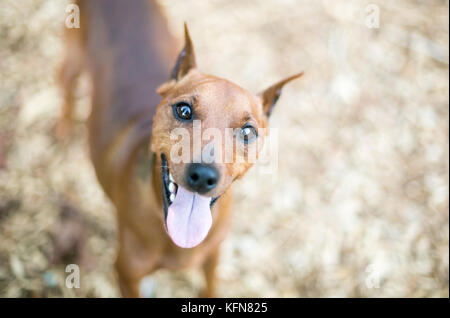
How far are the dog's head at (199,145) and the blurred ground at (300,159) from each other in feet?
5.31

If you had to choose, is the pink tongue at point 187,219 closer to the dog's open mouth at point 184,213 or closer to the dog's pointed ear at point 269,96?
the dog's open mouth at point 184,213

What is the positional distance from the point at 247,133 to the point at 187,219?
698 mm

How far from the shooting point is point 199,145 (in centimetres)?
232

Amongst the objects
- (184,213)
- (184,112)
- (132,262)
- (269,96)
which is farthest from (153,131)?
(132,262)

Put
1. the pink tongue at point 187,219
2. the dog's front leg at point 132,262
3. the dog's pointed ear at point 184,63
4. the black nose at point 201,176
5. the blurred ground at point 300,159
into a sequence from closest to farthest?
the black nose at point 201,176 < the pink tongue at point 187,219 < the dog's pointed ear at point 184,63 < the dog's front leg at point 132,262 < the blurred ground at point 300,159

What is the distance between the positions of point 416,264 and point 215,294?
7.29 ft

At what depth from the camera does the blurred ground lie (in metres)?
4.02

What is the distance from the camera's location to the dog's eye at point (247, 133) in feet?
8.44

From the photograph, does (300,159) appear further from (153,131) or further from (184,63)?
(153,131)

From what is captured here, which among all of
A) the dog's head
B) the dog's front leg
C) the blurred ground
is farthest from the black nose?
the blurred ground

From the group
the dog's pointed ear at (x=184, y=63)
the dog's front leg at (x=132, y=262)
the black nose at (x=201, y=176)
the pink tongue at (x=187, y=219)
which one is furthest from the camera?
the dog's front leg at (x=132, y=262)

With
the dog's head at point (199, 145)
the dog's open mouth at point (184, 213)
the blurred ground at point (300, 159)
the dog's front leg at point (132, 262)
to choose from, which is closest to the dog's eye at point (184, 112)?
the dog's head at point (199, 145)
